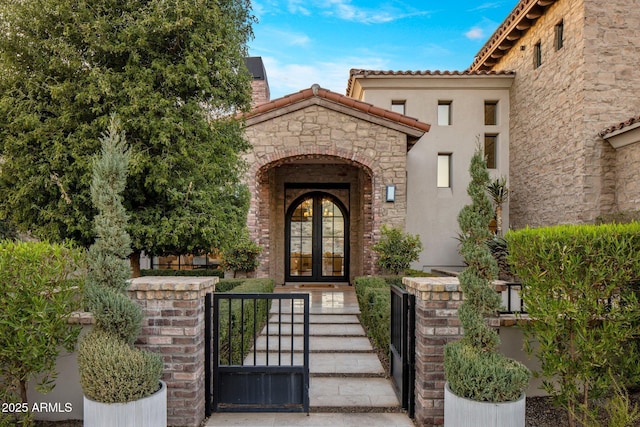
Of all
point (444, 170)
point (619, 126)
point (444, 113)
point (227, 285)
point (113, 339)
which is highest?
point (444, 113)

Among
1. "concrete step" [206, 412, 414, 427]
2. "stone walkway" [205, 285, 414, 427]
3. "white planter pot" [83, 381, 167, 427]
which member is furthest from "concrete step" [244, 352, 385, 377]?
"white planter pot" [83, 381, 167, 427]

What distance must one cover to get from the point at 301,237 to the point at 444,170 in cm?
531

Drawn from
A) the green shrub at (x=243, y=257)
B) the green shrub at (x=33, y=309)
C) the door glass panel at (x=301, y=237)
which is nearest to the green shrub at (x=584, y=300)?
the green shrub at (x=33, y=309)

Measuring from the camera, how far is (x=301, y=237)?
475 inches

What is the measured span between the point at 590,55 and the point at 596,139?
6.59 ft

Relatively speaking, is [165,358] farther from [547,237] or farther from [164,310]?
[547,237]

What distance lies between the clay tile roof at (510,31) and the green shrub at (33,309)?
12.4m

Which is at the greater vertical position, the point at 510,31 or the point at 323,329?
the point at 510,31

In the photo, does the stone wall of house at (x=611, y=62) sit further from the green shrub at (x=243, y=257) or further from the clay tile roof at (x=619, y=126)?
the green shrub at (x=243, y=257)

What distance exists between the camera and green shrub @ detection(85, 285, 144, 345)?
306 centimetres

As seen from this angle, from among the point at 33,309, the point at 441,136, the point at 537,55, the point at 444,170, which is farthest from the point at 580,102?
the point at 33,309

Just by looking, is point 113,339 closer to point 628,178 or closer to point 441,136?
point 628,178

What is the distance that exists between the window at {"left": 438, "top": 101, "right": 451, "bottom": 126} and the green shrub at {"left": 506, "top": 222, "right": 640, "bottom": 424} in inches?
414

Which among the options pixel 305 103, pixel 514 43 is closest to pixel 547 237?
pixel 305 103
